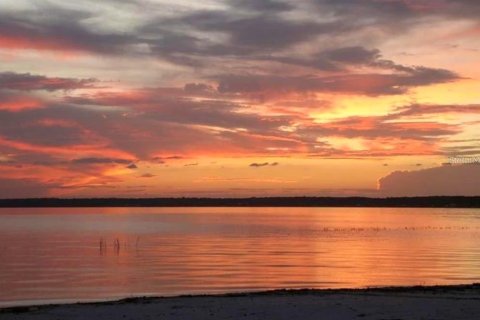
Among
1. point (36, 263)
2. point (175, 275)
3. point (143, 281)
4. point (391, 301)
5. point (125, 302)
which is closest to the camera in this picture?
point (391, 301)

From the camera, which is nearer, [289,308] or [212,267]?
[289,308]

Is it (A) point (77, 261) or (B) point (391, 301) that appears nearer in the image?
(B) point (391, 301)

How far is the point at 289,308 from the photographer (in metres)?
20.2

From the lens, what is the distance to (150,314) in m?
19.4

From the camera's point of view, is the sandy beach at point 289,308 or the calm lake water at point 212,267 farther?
the calm lake water at point 212,267

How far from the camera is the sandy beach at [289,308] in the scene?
18.8m

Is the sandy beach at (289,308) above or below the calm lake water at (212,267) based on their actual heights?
above

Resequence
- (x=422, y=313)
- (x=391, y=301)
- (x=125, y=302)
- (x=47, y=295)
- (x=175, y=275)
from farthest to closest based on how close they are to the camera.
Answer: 1. (x=175, y=275)
2. (x=47, y=295)
3. (x=125, y=302)
4. (x=391, y=301)
5. (x=422, y=313)

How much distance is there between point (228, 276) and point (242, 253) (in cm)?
1881

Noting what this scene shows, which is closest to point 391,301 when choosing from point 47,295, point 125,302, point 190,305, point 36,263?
point 190,305

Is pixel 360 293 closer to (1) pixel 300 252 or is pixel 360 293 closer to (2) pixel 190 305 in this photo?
(2) pixel 190 305

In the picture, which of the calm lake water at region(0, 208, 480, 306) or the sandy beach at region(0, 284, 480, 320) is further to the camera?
the calm lake water at region(0, 208, 480, 306)

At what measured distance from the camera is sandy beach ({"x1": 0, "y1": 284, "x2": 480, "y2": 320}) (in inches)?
→ 739

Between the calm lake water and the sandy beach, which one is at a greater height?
the sandy beach
